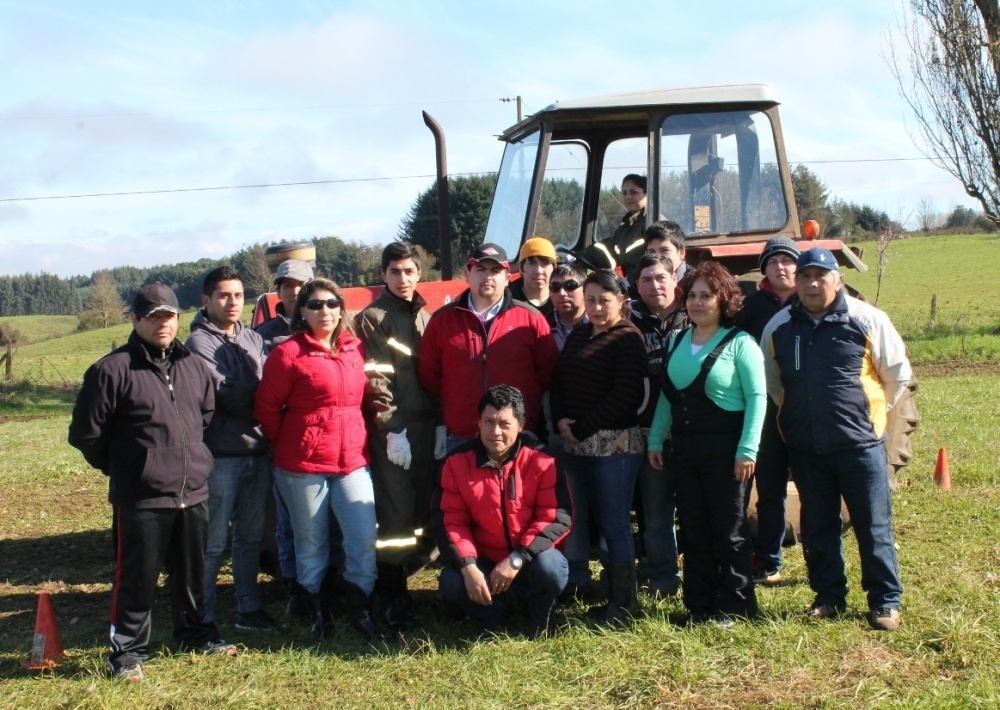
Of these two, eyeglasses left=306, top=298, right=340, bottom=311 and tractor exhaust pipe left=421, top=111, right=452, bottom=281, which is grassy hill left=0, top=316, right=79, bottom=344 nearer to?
tractor exhaust pipe left=421, top=111, right=452, bottom=281

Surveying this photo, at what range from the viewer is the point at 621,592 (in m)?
4.38

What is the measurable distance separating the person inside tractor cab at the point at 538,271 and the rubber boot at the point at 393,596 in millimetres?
1474

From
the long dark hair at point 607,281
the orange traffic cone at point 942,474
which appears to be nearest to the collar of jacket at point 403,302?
the long dark hair at point 607,281

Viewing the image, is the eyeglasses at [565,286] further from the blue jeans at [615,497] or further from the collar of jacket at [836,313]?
Answer: the collar of jacket at [836,313]

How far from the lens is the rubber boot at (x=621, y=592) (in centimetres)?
436

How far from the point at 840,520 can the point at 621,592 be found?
102 centimetres

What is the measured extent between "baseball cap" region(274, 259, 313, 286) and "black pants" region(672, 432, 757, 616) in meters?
2.20

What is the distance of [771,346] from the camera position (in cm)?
436

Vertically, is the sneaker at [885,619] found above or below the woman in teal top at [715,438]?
below

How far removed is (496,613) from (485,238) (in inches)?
116

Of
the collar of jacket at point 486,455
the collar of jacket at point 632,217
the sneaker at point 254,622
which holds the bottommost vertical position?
the sneaker at point 254,622

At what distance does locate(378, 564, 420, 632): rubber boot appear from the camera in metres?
4.50

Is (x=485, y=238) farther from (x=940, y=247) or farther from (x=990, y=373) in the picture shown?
(x=940, y=247)

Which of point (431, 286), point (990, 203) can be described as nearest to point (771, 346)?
point (431, 286)
